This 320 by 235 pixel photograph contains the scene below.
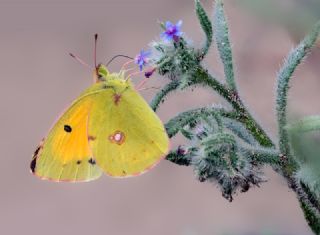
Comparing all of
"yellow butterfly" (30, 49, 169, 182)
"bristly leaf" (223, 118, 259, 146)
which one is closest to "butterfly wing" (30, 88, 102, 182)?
"yellow butterfly" (30, 49, 169, 182)

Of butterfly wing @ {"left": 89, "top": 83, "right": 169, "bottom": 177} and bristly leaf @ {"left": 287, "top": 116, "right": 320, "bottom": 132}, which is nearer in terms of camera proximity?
bristly leaf @ {"left": 287, "top": 116, "right": 320, "bottom": 132}

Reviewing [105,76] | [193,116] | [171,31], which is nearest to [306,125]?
[193,116]

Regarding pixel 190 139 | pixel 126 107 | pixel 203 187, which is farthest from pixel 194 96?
pixel 190 139

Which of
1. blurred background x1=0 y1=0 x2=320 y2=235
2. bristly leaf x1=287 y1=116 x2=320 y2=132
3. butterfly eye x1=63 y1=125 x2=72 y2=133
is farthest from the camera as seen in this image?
blurred background x1=0 y1=0 x2=320 y2=235

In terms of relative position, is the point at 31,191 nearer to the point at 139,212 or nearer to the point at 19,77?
the point at 139,212

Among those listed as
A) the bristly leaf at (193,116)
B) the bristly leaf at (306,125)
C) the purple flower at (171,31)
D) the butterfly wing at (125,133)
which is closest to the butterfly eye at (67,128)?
the butterfly wing at (125,133)

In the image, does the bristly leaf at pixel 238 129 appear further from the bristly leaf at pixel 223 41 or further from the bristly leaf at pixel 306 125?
the bristly leaf at pixel 306 125

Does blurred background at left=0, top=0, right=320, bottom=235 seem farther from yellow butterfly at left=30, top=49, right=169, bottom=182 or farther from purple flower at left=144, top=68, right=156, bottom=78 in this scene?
purple flower at left=144, top=68, right=156, bottom=78

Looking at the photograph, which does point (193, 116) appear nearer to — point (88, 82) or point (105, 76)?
point (105, 76)
